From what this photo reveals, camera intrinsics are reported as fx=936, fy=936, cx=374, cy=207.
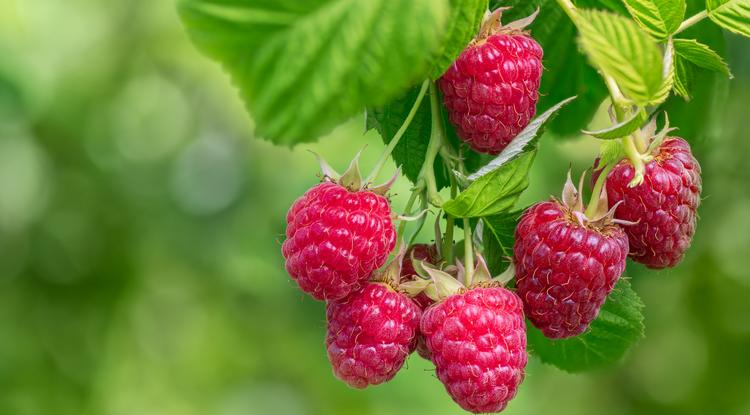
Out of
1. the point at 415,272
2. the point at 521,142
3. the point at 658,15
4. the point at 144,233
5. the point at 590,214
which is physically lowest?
the point at 144,233

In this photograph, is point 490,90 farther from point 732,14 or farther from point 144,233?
point 144,233

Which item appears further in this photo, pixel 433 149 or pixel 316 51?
pixel 433 149

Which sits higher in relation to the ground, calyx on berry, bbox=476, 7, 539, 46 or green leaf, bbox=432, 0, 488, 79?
green leaf, bbox=432, 0, 488, 79

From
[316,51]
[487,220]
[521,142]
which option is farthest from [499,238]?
[316,51]

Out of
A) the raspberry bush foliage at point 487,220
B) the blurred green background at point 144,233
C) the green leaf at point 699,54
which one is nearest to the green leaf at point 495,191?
the raspberry bush foliage at point 487,220

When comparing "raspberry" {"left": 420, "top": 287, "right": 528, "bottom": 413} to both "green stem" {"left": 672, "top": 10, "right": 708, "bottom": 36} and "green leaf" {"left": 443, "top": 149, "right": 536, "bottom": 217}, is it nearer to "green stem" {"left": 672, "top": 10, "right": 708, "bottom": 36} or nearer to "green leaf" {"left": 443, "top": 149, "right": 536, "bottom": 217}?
"green leaf" {"left": 443, "top": 149, "right": 536, "bottom": 217}

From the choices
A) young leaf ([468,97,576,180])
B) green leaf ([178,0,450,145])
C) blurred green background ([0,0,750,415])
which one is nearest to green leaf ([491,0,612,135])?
young leaf ([468,97,576,180])

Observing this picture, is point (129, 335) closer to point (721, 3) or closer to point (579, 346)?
point (579, 346)

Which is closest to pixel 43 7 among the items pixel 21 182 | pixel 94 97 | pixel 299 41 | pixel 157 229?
pixel 94 97
